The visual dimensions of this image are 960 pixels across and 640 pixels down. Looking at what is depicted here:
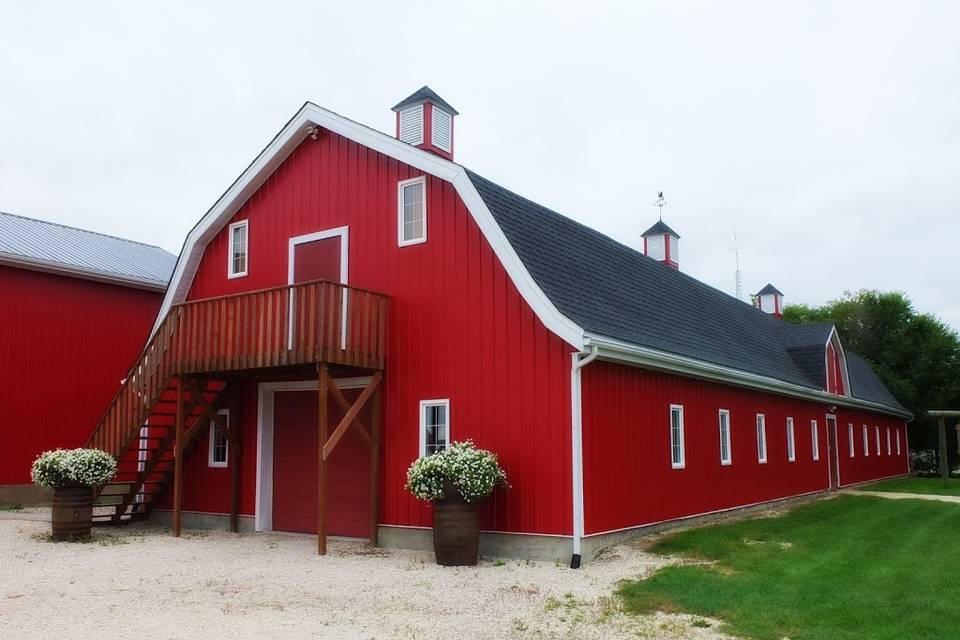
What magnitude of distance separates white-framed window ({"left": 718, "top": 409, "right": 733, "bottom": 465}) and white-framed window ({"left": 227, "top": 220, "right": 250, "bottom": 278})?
9460 mm

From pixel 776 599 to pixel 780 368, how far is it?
13.8 m

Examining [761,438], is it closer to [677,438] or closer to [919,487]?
[677,438]

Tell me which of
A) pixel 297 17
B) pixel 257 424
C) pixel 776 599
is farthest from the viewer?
pixel 257 424

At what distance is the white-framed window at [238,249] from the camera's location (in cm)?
1515

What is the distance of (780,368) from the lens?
2116 cm

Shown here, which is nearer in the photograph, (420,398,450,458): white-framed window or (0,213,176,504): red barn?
(420,398,450,458): white-framed window

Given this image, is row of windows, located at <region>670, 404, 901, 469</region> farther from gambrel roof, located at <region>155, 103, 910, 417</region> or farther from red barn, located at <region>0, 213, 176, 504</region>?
red barn, located at <region>0, 213, 176, 504</region>

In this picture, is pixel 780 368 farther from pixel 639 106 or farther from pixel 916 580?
pixel 916 580

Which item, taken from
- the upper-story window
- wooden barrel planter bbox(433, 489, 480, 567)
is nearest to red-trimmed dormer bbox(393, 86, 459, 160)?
the upper-story window

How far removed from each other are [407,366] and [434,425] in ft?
3.36

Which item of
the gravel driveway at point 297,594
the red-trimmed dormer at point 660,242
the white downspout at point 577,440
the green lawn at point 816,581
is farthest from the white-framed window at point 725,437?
the red-trimmed dormer at point 660,242

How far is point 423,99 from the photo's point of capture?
14055 mm

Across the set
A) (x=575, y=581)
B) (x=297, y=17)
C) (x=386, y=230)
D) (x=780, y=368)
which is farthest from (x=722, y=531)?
(x=297, y=17)

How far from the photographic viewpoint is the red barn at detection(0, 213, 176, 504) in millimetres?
17609
